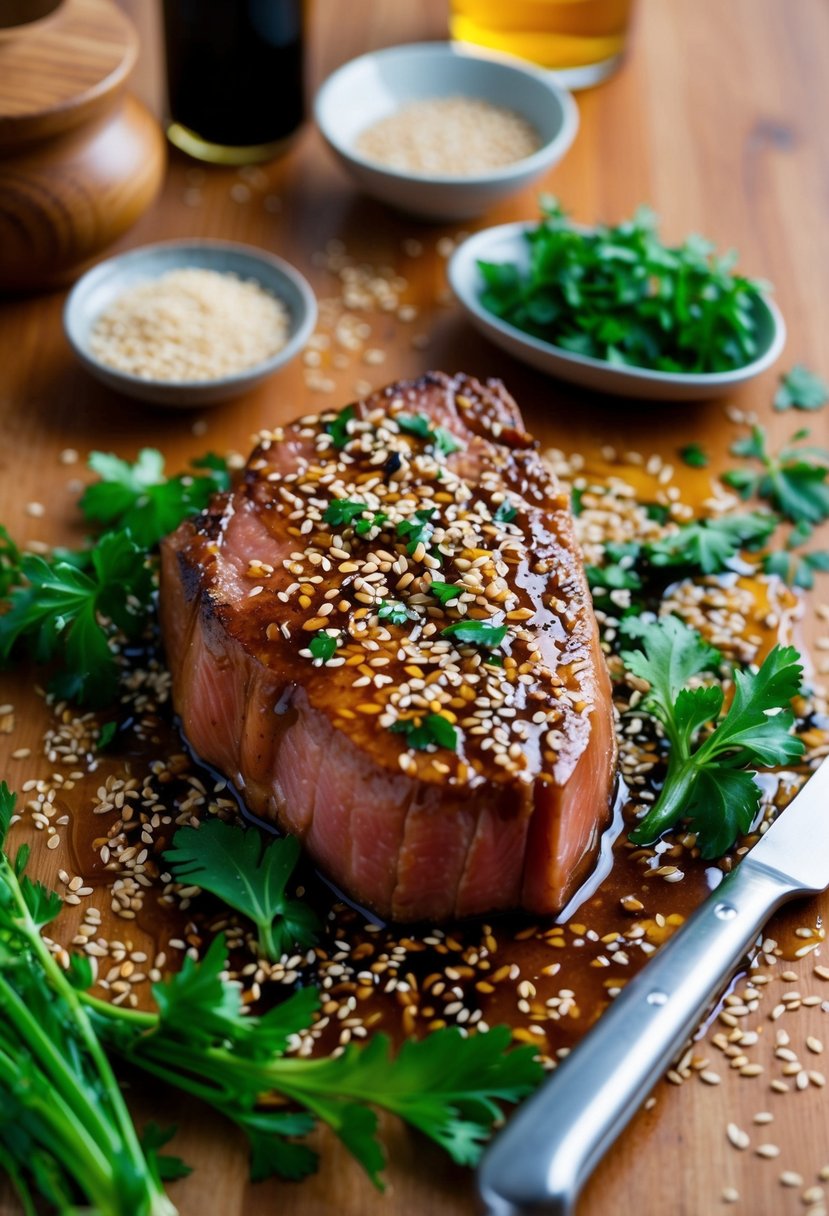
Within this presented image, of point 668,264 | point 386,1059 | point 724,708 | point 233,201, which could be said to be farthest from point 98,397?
point 386,1059

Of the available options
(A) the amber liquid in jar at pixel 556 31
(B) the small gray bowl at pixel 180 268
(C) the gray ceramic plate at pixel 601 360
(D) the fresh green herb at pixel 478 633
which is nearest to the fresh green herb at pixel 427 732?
(D) the fresh green herb at pixel 478 633

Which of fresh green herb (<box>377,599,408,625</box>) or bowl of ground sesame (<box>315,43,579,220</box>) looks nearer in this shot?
fresh green herb (<box>377,599,408,625</box>)

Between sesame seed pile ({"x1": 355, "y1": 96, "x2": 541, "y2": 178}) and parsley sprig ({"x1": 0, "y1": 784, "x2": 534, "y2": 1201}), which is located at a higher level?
sesame seed pile ({"x1": 355, "y1": 96, "x2": 541, "y2": 178})

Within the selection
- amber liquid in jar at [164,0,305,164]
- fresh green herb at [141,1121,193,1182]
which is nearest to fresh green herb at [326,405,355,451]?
fresh green herb at [141,1121,193,1182]

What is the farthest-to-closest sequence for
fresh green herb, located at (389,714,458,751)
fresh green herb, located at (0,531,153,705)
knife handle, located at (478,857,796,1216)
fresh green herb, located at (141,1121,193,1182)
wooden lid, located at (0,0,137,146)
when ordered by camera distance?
wooden lid, located at (0,0,137,146) < fresh green herb, located at (0,531,153,705) < fresh green herb, located at (389,714,458,751) < fresh green herb, located at (141,1121,193,1182) < knife handle, located at (478,857,796,1216)

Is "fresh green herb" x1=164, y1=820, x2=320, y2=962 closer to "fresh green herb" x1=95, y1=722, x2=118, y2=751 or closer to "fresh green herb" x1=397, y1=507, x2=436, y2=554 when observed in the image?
"fresh green herb" x1=95, y1=722, x2=118, y2=751

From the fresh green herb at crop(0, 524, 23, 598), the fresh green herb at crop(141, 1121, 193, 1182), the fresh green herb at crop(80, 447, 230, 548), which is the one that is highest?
the fresh green herb at crop(80, 447, 230, 548)

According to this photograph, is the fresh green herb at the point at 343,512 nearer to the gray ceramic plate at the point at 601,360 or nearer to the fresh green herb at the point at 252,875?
the fresh green herb at the point at 252,875
